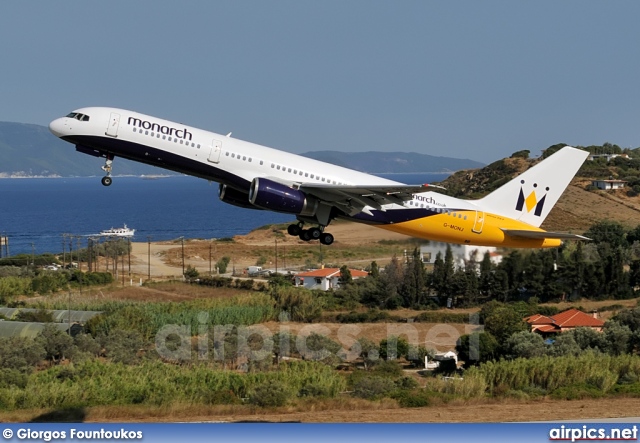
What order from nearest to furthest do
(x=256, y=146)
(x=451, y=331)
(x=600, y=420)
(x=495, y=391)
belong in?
(x=600, y=420) → (x=256, y=146) → (x=495, y=391) → (x=451, y=331)

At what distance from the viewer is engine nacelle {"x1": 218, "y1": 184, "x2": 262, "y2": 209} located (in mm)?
41656

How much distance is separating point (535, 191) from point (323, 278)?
154 feet

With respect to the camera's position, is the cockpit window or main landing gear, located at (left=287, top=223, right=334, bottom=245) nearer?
the cockpit window

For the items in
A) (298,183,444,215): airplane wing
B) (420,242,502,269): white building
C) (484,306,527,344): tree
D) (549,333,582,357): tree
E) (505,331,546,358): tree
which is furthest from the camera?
(484,306,527,344): tree

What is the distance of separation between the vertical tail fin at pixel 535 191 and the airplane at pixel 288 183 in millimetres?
828

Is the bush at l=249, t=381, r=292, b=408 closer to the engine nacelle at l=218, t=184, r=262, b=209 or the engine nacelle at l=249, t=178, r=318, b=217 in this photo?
the engine nacelle at l=218, t=184, r=262, b=209

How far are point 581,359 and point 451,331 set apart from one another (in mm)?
18075

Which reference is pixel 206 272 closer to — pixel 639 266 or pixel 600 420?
pixel 639 266

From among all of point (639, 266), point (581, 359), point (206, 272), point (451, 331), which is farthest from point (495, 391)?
point (206, 272)

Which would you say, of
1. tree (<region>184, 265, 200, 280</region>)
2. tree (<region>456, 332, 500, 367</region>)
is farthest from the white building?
tree (<region>184, 265, 200, 280</region>)

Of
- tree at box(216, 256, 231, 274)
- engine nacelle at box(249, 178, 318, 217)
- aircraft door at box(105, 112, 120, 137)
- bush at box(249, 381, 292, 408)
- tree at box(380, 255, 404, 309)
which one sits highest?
aircraft door at box(105, 112, 120, 137)

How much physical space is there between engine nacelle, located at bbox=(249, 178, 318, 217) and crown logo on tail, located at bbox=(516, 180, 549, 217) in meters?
11.3

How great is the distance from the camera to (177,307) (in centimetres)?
7300

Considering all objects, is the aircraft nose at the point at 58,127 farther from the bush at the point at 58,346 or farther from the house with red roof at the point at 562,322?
the house with red roof at the point at 562,322
